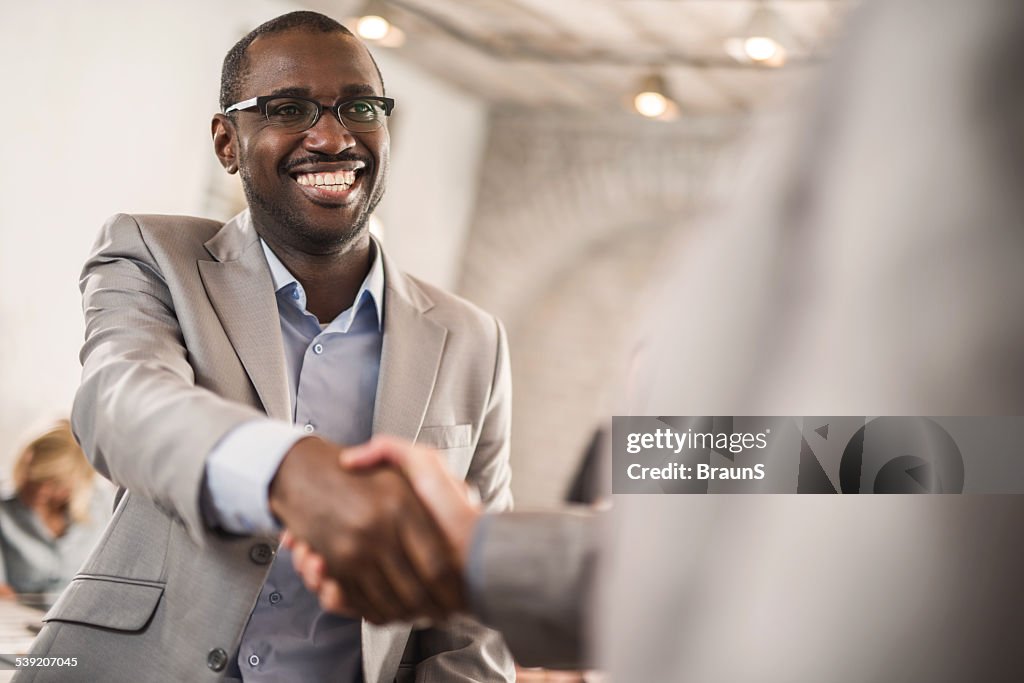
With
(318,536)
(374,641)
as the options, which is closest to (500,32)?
(374,641)

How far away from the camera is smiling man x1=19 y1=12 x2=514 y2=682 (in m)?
1.31

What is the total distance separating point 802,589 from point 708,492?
8 centimetres

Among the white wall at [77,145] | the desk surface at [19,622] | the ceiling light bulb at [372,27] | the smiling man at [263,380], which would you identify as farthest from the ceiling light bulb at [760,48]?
the desk surface at [19,622]

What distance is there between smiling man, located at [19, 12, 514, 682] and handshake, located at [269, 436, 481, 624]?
0.16 feet

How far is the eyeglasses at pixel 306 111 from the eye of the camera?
1.76 meters

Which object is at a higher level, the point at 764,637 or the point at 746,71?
the point at 746,71

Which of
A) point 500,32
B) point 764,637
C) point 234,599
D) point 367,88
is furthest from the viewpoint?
point 500,32

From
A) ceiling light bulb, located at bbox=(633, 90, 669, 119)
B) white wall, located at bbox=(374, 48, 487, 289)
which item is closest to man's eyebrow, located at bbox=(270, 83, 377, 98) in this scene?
ceiling light bulb, located at bbox=(633, 90, 669, 119)

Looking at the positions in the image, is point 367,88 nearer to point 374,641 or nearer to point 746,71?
point 374,641

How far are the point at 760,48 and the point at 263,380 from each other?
3456mm

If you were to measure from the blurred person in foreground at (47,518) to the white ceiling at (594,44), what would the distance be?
2353 mm

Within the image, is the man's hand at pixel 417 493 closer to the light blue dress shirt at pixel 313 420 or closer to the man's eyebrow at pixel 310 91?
the light blue dress shirt at pixel 313 420

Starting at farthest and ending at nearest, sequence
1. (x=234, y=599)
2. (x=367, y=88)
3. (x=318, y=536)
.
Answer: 1. (x=367, y=88)
2. (x=234, y=599)
3. (x=318, y=536)

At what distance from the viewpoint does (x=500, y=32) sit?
552 centimetres
